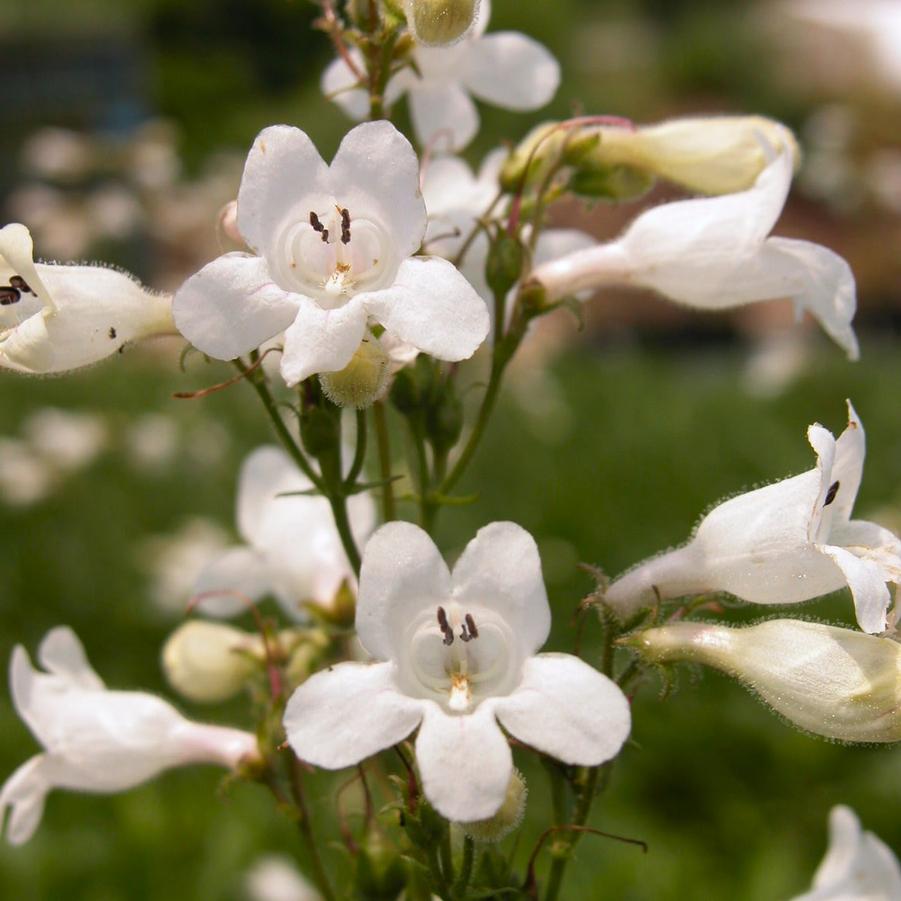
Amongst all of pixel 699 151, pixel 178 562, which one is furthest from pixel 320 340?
pixel 178 562

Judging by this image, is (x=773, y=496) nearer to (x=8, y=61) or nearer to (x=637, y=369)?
(x=637, y=369)

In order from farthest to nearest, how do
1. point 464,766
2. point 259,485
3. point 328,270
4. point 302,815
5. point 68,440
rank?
point 68,440 → point 259,485 → point 302,815 → point 328,270 → point 464,766

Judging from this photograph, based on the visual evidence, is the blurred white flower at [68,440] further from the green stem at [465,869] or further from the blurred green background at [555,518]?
the green stem at [465,869]

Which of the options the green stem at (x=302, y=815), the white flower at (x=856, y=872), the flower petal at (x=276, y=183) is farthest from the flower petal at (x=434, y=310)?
the white flower at (x=856, y=872)

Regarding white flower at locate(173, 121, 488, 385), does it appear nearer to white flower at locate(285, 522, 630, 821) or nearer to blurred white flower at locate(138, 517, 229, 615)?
white flower at locate(285, 522, 630, 821)

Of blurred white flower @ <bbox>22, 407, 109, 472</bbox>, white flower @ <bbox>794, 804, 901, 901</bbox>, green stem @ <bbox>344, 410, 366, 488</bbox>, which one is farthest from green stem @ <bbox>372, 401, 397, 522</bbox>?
blurred white flower @ <bbox>22, 407, 109, 472</bbox>

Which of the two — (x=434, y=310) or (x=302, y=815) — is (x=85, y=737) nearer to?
(x=302, y=815)

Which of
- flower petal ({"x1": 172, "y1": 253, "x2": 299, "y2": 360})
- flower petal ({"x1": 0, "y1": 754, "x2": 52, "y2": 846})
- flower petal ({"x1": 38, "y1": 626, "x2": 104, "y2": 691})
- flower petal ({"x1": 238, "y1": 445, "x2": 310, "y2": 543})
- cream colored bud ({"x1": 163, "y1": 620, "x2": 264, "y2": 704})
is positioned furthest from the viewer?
flower petal ({"x1": 238, "y1": 445, "x2": 310, "y2": 543})
